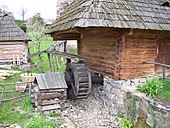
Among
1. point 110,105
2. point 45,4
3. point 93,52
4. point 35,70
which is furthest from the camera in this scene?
point 45,4

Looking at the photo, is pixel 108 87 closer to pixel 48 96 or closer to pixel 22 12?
pixel 48 96

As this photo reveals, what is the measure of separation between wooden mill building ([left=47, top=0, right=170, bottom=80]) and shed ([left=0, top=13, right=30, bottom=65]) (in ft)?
26.9

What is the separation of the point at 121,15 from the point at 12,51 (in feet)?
34.1

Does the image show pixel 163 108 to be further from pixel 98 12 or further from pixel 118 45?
pixel 98 12

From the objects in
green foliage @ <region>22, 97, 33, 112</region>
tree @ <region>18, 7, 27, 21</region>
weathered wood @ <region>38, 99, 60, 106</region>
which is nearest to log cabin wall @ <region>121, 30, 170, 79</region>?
weathered wood @ <region>38, 99, 60, 106</region>

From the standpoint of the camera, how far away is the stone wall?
5.22 meters

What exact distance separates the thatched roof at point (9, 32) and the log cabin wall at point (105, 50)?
7.47m

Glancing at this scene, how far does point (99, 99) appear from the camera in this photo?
25.6 ft

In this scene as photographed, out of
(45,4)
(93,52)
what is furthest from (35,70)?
(45,4)

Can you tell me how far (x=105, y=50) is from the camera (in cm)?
741

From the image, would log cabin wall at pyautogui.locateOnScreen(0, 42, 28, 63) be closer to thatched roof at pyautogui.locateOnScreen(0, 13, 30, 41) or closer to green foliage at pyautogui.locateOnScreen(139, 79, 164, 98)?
thatched roof at pyautogui.locateOnScreen(0, 13, 30, 41)

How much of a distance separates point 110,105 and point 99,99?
2.49ft

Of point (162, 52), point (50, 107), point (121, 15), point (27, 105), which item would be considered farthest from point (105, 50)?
point (27, 105)

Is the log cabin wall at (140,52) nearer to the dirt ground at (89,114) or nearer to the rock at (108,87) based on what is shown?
the rock at (108,87)
